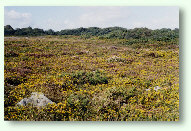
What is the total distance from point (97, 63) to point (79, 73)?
2.91 ft

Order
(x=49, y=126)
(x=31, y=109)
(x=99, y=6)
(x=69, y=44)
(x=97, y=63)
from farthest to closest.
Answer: (x=69, y=44)
(x=97, y=63)
(x=99, y=6)
(x=49, y=126)
(x=31, y=109)

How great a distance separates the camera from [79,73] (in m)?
6.25

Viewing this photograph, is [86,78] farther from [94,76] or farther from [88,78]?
[94,76]

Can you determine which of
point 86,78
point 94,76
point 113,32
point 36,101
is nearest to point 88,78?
point 86,78

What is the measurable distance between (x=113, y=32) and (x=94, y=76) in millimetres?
2042

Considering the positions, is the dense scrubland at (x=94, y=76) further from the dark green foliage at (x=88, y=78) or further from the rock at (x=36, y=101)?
Answer: the rock at (x=36, y=101)

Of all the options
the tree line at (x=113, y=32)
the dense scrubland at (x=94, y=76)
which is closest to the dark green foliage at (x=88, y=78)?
the dense scrubland at (x=94, y=76)

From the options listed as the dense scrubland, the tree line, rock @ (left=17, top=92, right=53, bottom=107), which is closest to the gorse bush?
the dense scrubland

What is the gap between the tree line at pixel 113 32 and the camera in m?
6.75

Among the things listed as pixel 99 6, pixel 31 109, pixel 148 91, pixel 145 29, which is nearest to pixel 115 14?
pixel 99 6

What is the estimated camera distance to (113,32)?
7.34m

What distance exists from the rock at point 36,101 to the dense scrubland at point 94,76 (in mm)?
123

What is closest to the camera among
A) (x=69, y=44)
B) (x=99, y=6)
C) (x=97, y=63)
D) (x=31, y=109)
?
(x=31, y=109)

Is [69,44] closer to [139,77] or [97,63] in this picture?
[97,63]
